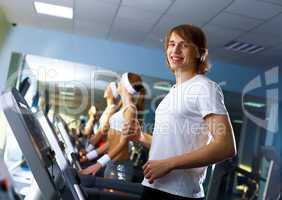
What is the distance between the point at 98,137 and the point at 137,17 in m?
2.12

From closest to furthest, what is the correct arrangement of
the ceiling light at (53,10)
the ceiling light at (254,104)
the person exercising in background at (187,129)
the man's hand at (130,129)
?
the person exercising in background at (187,129), the man's hand at (130,129), the ceiling light at (53,10), the ceiling light at (254,104)

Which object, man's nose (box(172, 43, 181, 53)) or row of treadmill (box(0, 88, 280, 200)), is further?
man's nose (box(172, 43, 181, 53))

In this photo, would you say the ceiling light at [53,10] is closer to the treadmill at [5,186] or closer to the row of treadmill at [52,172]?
the row of treadmill at [52,172]

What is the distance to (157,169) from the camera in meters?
0.99

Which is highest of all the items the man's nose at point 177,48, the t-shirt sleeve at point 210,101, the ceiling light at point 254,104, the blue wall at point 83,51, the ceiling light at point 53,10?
the ceiling light at point 53,10

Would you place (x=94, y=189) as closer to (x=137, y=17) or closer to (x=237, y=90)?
(x=137, y=17)

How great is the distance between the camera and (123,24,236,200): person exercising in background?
98 centimetres

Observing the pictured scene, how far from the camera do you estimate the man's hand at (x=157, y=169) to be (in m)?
0.98

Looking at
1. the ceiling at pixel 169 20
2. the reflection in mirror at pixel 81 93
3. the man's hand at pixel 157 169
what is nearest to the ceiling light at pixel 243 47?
the ceiling at pixel 169 20

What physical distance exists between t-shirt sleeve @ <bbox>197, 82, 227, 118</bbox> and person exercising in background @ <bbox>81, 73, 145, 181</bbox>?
1150mm

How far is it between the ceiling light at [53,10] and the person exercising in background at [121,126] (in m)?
3.18

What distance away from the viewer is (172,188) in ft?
3.61

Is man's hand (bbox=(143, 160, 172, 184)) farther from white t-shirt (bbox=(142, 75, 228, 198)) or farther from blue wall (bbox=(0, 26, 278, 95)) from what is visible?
blue wall (bbox=(0, 26, 278, 95))

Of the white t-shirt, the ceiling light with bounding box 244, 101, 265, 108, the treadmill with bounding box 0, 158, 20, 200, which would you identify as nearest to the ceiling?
the ceiling light with bounding box 244, 101, 265, 108
